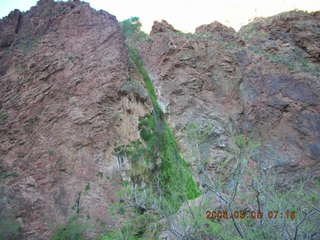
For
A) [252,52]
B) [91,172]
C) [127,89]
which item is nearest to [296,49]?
[252,52]

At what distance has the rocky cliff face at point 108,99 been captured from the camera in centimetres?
1348

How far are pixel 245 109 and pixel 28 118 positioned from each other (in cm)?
1155

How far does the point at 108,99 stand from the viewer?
15.9 meters

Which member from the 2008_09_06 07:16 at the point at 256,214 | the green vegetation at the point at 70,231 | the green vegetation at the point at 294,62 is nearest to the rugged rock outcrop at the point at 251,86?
the green vegetation at the point at 294,62

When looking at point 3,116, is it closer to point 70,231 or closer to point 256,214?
point 70,231

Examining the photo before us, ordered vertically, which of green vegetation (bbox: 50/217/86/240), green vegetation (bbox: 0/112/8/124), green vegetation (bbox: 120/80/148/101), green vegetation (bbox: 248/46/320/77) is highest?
green vegetation (bbox: 248/46/320/77)

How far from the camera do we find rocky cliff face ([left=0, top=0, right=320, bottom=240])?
13477mm

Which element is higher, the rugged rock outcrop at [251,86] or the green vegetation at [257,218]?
the rugged rock outcrop at [251,86]

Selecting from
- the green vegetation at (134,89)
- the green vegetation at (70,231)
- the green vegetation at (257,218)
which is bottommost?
the green vegetation at (70,231)

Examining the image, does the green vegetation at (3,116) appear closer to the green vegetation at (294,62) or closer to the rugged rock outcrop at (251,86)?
the rugged rock outcrop at (251,86)

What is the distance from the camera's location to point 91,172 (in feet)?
45.2

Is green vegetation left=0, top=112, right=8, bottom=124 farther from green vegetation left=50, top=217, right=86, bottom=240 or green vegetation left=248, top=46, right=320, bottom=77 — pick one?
green vegetation left=248, top=46, right=320, bottom=77

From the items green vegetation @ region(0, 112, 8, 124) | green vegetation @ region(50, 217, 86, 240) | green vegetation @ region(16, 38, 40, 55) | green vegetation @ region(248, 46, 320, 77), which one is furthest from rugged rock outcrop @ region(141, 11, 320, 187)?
green vegetation @ region(0, 112, 8, 124)

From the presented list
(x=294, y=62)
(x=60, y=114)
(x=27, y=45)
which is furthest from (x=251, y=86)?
(x=27, y=45)
